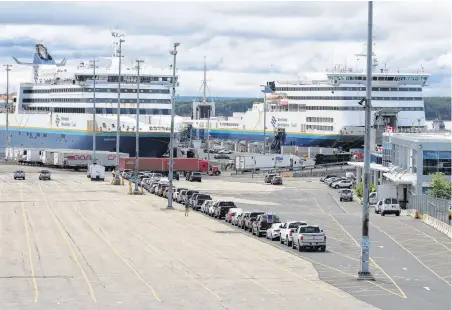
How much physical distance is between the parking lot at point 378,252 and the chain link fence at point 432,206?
969 millimetres

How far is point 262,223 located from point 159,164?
57176mm

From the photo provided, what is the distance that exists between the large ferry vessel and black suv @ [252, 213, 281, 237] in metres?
73.6

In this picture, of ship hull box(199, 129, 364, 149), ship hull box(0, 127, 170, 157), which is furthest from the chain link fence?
ship hull box(199, 129, 364, 149)

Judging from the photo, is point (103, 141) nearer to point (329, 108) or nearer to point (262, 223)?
point (329, 108)

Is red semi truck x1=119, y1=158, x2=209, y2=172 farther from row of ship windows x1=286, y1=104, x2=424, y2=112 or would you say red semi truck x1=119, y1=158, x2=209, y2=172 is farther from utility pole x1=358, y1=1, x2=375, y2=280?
utility pole x1=358, y1=1, x2=375, y2=280

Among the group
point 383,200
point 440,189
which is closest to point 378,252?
point 440,189

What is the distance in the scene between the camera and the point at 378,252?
42.2 m

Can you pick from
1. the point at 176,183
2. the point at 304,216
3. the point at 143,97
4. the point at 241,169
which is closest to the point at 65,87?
the point at 143,97

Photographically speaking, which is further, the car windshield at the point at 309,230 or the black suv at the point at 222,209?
the black suv at the point at 222,209

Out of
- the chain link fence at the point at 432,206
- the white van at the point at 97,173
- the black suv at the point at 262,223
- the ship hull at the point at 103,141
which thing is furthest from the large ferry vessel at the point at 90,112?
the black suv at the point at 262,223

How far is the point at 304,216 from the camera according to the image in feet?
199

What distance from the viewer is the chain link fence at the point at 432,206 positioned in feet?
174

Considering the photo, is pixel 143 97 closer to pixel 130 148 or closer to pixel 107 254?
pixel 130 148

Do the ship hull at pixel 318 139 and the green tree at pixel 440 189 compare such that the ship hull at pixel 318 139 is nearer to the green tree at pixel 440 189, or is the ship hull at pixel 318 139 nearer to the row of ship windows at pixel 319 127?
the row of ship windows at pixel 319 127
